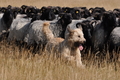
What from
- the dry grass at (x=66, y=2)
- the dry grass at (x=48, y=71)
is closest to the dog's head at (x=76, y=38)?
the dry grass at (x=48, y=71)

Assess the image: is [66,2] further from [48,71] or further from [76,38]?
[48,71]

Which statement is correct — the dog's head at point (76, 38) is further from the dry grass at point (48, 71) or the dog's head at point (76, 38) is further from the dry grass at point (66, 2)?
the dry grass at point (66, 2)

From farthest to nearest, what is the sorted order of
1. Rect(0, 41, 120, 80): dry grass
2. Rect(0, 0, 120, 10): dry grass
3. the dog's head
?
Rect(0, 0, 120, 10): dry grass
the dog's head
Rect(0, 41, 120, 80): dry grass

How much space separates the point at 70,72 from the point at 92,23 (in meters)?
4.31

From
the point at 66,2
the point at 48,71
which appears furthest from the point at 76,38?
the point at 66,2

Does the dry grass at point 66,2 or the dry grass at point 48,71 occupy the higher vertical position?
the dry grass at point 66,2

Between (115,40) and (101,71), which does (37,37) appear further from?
(101,71)

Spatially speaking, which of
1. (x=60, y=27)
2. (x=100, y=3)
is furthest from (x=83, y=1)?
(x=60, y=27)

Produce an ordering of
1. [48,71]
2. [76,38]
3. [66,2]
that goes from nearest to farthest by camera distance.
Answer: [48,71] < [76,38] < [66,2]

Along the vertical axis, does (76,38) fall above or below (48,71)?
above

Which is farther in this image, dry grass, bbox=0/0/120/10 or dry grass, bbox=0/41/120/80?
dry grass, bbox=0/0/120/10

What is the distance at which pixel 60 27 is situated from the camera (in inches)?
452

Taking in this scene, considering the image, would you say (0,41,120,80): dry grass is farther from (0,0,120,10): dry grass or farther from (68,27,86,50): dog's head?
(0,0,120,10): dry grass

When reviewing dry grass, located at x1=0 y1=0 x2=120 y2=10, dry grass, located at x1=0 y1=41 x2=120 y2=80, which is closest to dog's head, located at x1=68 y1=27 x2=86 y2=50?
dry grass, located at x1=0 y1=41 x2=120 y2=80
